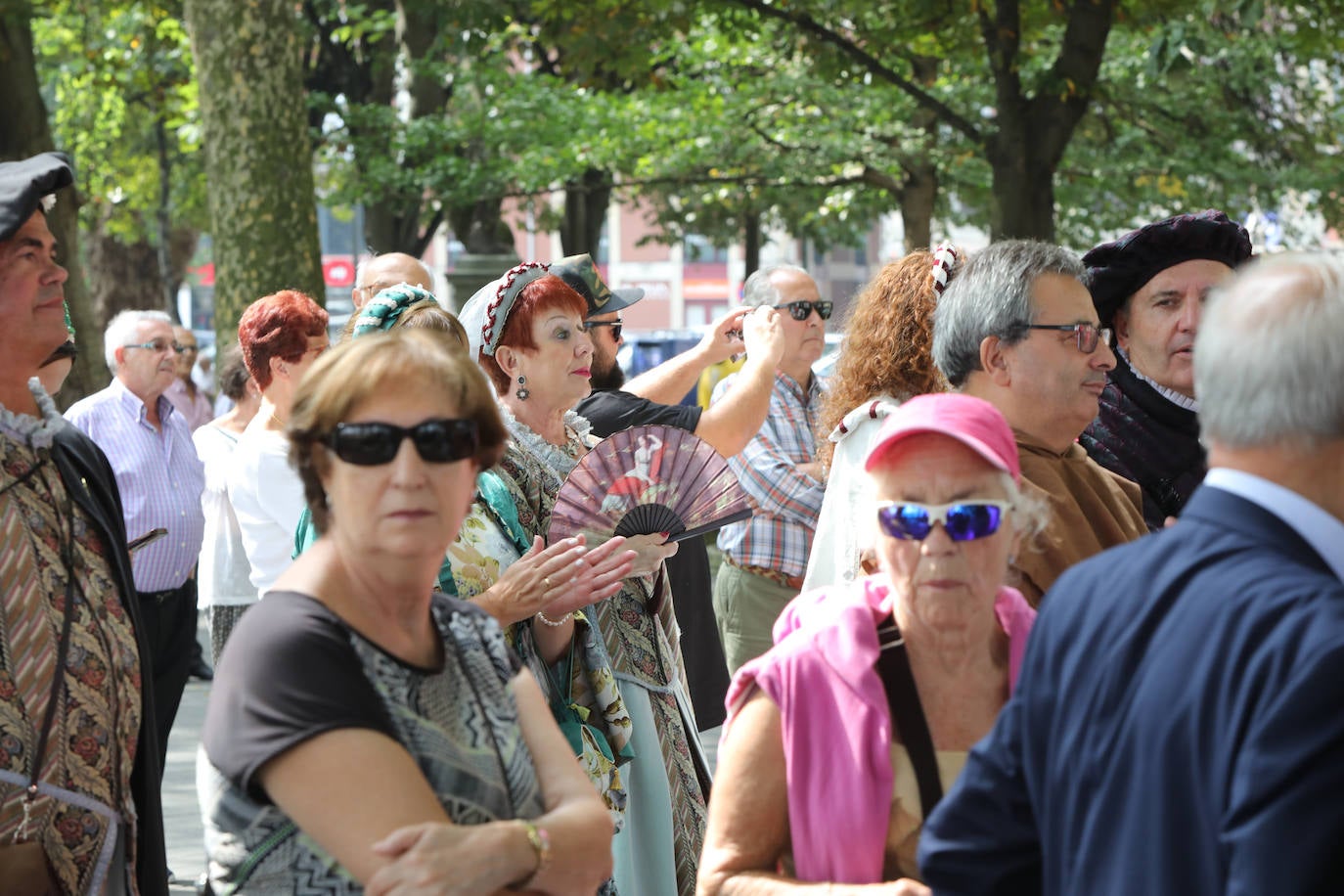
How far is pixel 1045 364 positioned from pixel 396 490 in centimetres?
173

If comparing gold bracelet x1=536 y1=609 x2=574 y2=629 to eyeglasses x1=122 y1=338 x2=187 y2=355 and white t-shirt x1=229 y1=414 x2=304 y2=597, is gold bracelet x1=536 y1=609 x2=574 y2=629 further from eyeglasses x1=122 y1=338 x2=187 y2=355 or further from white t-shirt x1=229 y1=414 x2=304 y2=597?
eyeglasses x1=122 y1=338 x2=187 y2=355

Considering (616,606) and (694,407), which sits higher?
(694,407)

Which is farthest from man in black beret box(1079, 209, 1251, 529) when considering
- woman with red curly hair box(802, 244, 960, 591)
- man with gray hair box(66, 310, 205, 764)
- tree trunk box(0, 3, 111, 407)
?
tree trunk box(0, 3, 111, 407)

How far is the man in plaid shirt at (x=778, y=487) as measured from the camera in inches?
259

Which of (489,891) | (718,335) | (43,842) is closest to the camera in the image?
(489,891)

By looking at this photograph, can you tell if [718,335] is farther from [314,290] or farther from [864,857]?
[314,290]

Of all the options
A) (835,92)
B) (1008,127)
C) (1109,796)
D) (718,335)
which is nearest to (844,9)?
(1008,127)

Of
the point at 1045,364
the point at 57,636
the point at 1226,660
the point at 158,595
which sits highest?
the point at 1045,364

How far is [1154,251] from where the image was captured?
4.45 metres

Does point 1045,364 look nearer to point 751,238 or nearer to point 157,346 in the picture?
point 157,346

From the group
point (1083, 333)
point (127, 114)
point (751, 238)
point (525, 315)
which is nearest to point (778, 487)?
point (525, 315)

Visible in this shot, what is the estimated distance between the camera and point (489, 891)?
2420 millimetres

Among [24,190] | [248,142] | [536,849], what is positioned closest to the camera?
[536,849]

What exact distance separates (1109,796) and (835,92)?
18328 millimetres
